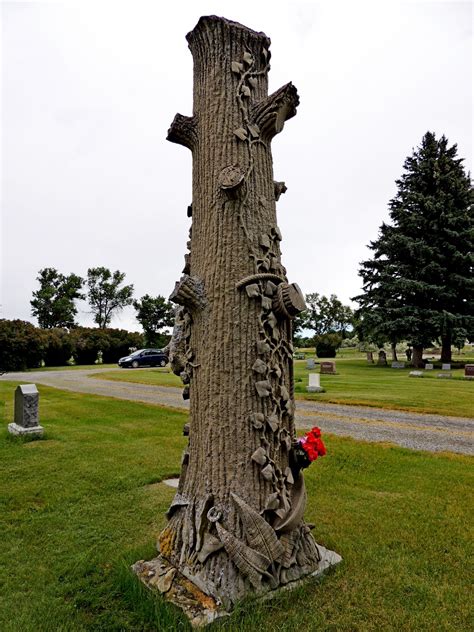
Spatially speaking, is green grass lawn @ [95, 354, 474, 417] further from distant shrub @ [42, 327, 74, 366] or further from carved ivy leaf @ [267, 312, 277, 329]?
distant shrub @ [42, 327, 74, 366]

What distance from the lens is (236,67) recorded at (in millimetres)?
3174

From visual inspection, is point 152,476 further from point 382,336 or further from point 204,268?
point 382,336

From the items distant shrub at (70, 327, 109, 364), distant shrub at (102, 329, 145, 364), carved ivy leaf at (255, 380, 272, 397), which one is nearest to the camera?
carved ivy leaf at (255, 380, 272, 397)

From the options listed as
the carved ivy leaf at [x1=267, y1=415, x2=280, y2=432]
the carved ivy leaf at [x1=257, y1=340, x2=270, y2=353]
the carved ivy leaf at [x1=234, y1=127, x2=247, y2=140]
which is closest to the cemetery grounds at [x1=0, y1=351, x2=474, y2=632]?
the carved ivy leaf at [x1=267, y1=415, x2=280, y2=432]

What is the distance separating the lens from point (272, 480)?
2.82 m

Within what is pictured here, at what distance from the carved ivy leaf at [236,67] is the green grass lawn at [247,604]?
3.64 m

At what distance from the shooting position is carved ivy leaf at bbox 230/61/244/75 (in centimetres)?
317

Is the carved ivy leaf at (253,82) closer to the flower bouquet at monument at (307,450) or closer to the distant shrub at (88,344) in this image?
the flower bouquet at monument at (307,450)

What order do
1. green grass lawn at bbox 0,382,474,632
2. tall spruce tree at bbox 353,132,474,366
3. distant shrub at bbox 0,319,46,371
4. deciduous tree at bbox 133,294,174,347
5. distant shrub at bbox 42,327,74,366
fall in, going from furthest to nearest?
deciduous tree at bbox 133,294,174,347, distant shrub at bbox 42,327,74,366, distant shrub at bbox 0,319,46,371, tall spruce tree at bbox 353,132,474,366, green grass lawn at bbox 0,382,474,632

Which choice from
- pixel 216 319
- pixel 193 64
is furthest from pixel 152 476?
pixel 193 64

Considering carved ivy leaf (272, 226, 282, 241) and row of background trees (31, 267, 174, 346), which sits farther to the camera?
row of background trees (31, 267, 174, 346)

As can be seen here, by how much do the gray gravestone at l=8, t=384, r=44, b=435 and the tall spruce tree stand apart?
2272cm

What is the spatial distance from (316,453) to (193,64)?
3.21 metres

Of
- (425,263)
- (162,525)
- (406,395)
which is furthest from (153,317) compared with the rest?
(162,525)
